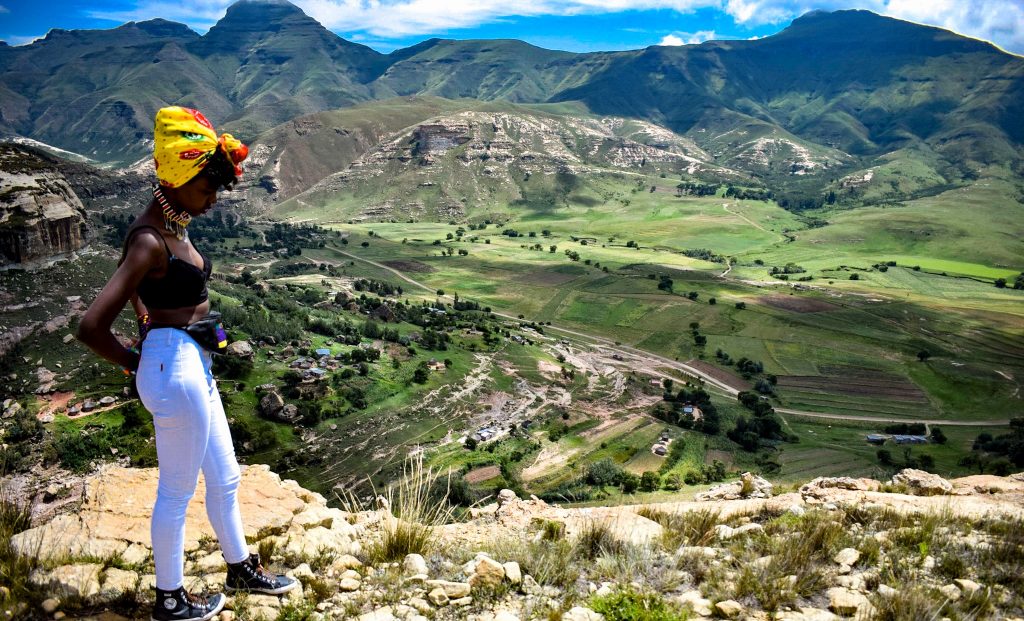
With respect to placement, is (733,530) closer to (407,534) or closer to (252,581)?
(407,534)

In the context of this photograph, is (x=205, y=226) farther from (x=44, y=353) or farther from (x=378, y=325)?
(x=44, y=353)

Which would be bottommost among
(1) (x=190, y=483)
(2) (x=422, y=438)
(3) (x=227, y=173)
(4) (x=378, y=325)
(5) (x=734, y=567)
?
(2) (x=422, y=438)

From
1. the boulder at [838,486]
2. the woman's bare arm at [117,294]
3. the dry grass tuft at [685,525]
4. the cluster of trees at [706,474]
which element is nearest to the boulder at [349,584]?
the woman's bare arm at [117,294]

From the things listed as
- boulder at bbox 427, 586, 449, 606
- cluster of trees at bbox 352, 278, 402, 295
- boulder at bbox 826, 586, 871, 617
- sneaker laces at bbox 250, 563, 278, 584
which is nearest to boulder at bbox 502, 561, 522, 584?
boulder at bbox 427, 586, 449, 606

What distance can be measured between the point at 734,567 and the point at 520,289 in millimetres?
94292

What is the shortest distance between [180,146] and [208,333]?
1.48 metres

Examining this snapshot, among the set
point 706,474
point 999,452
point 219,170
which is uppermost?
point 219,170

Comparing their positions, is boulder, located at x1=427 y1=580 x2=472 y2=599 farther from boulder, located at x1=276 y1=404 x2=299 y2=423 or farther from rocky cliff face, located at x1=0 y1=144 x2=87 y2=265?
rocky cliff face, located at x1=0 y1=144 x2=87 y2=265

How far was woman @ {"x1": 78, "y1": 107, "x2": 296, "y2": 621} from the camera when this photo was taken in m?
3.98

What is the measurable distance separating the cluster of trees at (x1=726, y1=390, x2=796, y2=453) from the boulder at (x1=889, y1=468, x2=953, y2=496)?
1660 inches

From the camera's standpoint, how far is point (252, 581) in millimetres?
4660

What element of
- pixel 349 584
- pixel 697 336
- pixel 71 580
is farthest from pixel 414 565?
pixel 697 336

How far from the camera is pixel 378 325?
6812 cm

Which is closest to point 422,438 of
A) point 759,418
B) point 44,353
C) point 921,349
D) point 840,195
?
point 44,353
